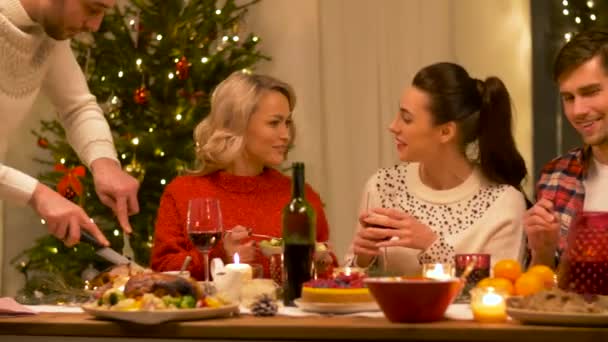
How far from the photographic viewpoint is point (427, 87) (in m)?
3.17

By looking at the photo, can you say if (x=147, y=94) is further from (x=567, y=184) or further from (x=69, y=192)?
(x=567, y=184)

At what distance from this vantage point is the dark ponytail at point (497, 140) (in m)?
3.11

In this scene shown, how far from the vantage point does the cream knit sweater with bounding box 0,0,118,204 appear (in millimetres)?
2270

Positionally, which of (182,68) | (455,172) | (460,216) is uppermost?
(182,68)

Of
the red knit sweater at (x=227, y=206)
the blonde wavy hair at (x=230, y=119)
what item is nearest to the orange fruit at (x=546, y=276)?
the red knit sweater at (x=227, y=206)

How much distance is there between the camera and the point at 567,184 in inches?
110

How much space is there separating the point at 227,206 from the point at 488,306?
5.96ft

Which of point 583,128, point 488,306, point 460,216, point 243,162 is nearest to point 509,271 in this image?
point 488,306

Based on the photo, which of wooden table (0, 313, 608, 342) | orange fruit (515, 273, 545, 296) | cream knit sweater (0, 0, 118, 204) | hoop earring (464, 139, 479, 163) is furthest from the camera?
hoop earring (464, 139, 479, 163)

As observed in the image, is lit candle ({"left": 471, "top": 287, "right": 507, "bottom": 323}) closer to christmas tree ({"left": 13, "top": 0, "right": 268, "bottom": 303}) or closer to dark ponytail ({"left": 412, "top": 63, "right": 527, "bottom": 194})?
dark ponytail ({"left": 412, "top": 63, "right": 527, "bottom": 194})

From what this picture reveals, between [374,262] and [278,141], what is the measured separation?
69cm

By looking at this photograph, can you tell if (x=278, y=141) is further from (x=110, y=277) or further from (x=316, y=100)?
(x=316, y=100)

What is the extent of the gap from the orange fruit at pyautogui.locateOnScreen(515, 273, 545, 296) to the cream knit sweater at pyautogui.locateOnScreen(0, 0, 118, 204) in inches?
39.7

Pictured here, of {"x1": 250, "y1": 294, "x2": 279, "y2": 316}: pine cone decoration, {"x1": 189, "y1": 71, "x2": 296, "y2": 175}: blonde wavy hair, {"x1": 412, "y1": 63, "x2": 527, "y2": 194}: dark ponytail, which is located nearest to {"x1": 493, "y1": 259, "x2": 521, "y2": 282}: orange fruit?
{"x1": 250, "y1": 294, "x2": 279, "y2": 316}: pine cone decoration
